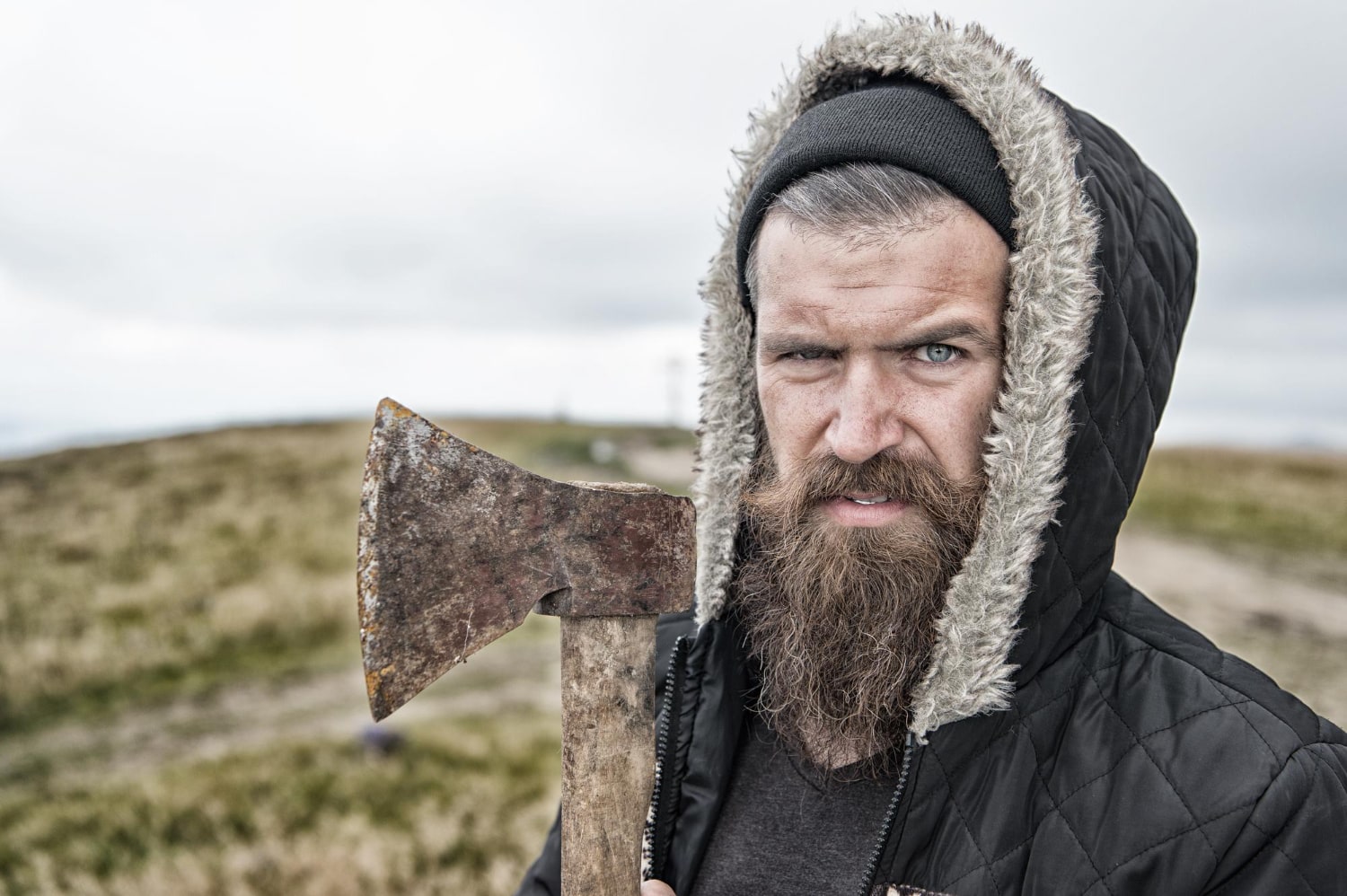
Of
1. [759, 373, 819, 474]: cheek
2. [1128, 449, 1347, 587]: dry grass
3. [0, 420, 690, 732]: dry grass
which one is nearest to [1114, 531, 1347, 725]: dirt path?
[1128, 449, 1347, 587]: dry grass

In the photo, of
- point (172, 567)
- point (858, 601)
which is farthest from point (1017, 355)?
point (172, 567)

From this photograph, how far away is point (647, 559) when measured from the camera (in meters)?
1.67

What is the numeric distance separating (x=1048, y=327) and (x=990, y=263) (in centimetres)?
21

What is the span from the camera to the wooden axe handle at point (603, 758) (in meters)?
1.63

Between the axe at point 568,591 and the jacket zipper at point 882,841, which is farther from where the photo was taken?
the jacket zipper at point 882,841

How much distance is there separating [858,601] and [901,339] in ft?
1.83

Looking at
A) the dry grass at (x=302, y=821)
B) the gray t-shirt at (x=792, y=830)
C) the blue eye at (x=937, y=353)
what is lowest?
the dry grass at (x=302, y=821)

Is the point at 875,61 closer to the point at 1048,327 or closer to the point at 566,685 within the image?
the point at 1048,327

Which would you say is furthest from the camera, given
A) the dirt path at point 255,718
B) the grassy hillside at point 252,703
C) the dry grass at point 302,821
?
the dirt path at point 255,718

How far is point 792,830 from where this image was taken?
1834 millimetres

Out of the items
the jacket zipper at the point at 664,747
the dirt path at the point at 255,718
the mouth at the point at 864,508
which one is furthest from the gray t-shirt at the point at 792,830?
the dirt path at the point at 255,718

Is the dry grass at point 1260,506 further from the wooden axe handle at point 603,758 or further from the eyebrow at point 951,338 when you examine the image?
the wooden axe handle at point 603,758

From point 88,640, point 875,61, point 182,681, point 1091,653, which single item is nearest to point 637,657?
point 1091,653

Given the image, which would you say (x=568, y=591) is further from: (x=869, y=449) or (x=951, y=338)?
(x=951, y=338)
